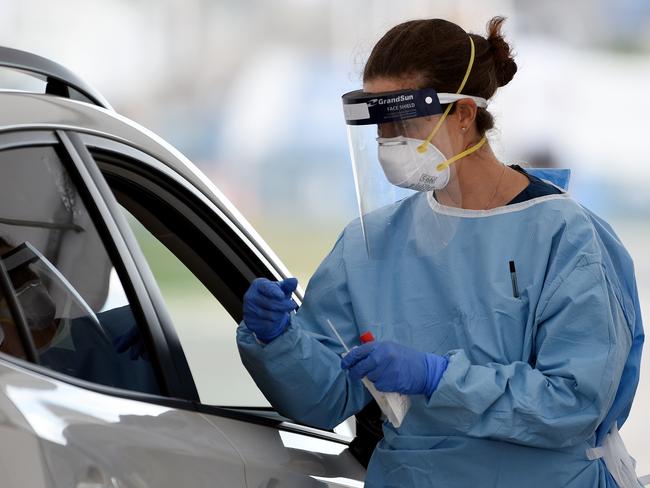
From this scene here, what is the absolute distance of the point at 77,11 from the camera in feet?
57.8

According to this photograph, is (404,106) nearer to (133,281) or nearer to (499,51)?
(499,51)

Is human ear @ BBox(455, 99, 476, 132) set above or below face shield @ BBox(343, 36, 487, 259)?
above

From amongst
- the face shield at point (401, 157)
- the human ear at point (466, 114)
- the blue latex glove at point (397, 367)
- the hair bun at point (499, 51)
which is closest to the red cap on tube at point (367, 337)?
the blue latex glove at point (397, 367)

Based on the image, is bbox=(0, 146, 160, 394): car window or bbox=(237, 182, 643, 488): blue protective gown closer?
bbox=(0, 146, 160, 394): car window

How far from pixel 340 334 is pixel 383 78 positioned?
0.52 metres

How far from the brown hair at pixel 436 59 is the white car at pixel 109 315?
0.45m

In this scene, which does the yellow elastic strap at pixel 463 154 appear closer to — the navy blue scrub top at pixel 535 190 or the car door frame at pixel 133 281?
the navy blue scrub top at pixel 535 190

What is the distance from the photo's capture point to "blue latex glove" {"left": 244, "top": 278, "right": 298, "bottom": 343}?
2236mm

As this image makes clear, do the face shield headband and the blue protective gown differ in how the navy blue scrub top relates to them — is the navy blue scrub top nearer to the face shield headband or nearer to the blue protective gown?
the blue protective gown

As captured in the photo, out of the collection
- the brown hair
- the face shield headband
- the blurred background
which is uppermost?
the brown hair

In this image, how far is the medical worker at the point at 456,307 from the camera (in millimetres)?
2170

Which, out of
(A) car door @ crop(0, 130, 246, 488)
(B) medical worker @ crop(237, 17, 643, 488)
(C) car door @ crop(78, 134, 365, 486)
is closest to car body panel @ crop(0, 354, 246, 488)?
(A) car door @ crop(0, 130, 246, 488)

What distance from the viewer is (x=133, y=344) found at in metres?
2.12

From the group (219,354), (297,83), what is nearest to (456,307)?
→ (219,354)
